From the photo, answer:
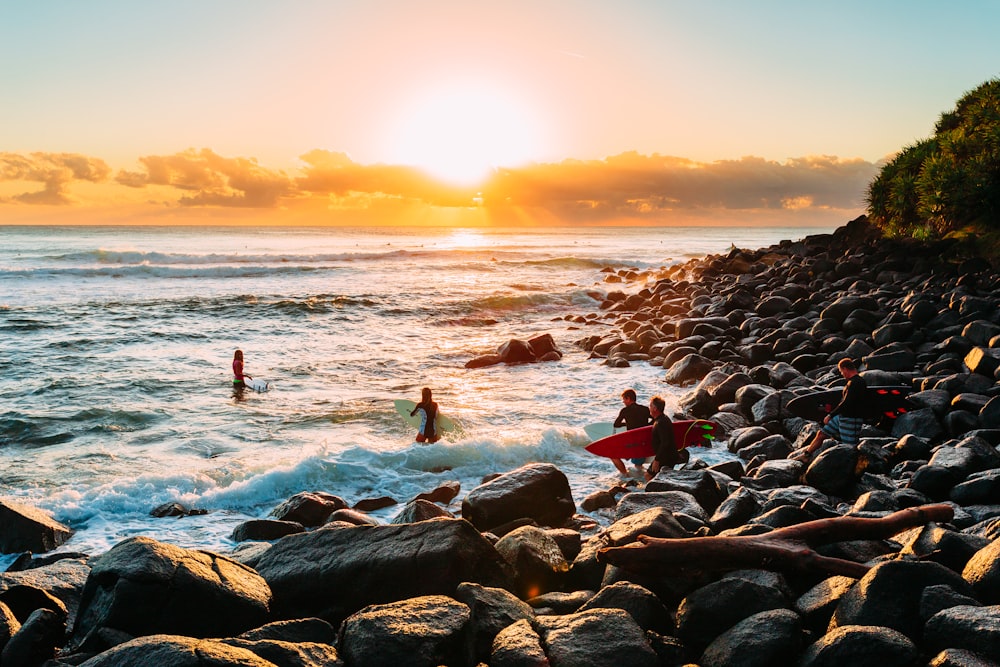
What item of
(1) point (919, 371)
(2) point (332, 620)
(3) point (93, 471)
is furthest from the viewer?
(1) point (919, 371)

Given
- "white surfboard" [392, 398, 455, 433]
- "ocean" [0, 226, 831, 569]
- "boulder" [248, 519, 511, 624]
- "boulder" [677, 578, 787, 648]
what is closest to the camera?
"boulder" [677, 578, 787, 648]

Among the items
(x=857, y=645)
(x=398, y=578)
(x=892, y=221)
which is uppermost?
(x=892, y=221)

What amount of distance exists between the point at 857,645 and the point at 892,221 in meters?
25.8

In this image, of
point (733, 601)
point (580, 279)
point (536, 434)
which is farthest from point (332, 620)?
point (580, 279)

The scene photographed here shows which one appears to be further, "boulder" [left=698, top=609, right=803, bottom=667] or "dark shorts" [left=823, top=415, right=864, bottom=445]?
"dark shorts" [left=823, top=415, right=864, bottom=445]

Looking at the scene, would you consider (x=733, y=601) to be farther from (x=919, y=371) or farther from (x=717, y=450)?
(x=919, y=371)

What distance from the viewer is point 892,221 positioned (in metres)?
25.5

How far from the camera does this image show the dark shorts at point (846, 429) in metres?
10.3

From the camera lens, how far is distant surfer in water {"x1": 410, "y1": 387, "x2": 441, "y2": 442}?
13.2 m

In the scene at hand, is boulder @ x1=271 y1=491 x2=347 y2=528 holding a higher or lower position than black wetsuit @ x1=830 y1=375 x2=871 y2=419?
lower

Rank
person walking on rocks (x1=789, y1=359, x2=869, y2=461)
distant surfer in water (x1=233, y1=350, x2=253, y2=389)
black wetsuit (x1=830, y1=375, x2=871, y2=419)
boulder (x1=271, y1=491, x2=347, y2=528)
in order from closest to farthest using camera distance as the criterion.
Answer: boulder (x1=271, y1=491, x2=347, y2=528) < person walking on rocks (x1=789, y1=359, x2=869, y2=461) < black wetsuit (x1=830, y1=375, x2=871, y2=419) < distant surfer in water (x1=233, y1=350, x2=253, y2=389)

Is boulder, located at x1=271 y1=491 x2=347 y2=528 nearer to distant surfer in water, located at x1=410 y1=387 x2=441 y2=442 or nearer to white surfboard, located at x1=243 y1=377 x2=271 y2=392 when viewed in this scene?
distant surfer in water, located at x1=410 y1=387 x2=441 y2=442

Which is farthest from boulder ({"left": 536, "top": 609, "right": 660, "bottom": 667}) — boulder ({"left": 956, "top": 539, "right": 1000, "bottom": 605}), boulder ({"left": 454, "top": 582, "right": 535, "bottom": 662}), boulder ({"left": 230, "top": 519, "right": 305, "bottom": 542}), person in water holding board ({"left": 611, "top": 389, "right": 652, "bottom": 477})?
person in water holding board ({"left": 611, "top": 389, "right": 652, "bottom": 477})

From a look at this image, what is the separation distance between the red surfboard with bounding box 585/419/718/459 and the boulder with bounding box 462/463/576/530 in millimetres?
2894
